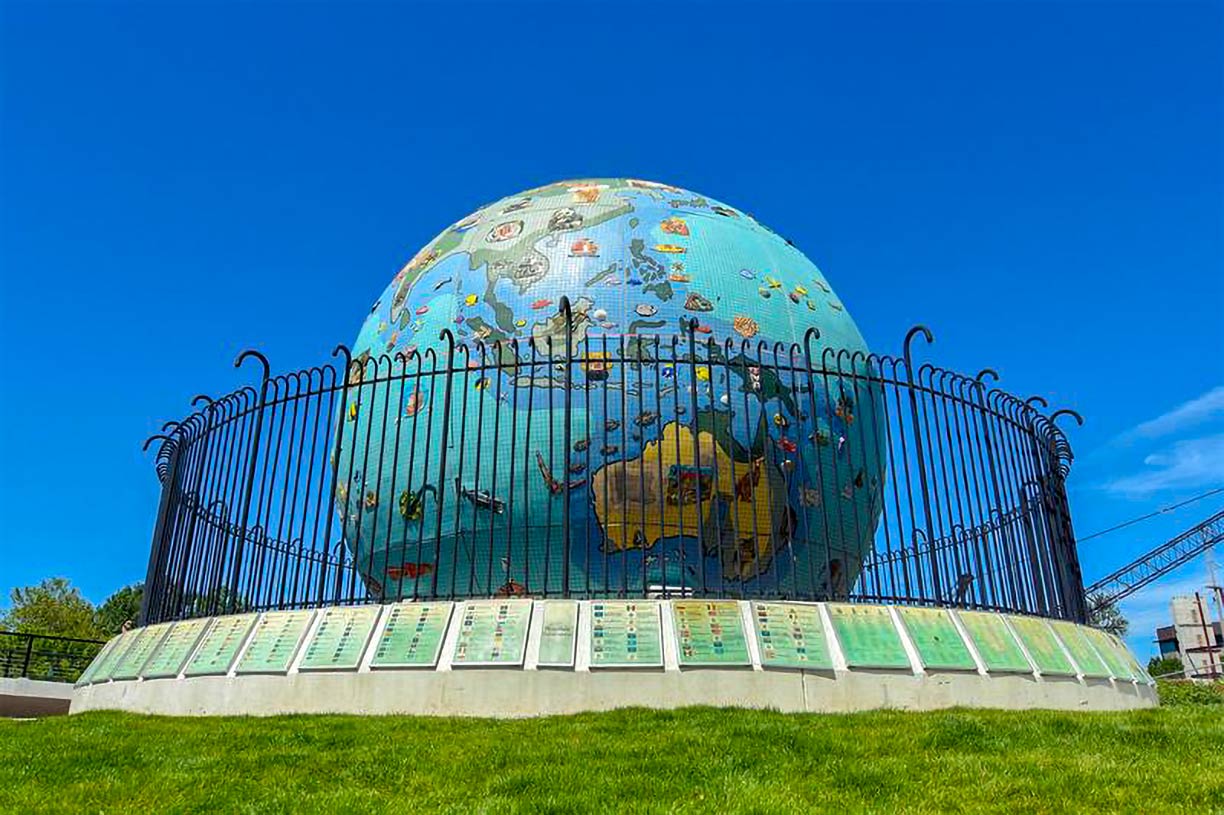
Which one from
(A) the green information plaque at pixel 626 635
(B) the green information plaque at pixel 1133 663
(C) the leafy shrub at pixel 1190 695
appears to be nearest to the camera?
(A) the green information plaque at pixel 626 635

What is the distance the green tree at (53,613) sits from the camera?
35031 mm

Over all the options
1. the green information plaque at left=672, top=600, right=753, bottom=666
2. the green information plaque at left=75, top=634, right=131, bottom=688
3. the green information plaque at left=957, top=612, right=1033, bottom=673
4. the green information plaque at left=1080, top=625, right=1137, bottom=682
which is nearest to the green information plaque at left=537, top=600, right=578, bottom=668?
the green information plaque at left=672, top=600, right=753, bottom=666

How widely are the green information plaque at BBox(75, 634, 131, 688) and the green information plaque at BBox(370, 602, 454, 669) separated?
3.87 metres

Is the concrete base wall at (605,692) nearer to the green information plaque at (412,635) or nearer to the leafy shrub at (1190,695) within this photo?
the green information plaque at (412,635)

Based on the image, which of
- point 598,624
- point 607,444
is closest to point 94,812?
point 598,624

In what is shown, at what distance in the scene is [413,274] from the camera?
48.0ft

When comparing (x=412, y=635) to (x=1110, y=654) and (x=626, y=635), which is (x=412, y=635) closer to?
(x=626, y=635)

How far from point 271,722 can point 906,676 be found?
5.46 metres

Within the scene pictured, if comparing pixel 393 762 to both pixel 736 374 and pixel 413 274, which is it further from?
pixel 413 274

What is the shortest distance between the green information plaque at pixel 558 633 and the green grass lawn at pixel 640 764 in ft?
2.24

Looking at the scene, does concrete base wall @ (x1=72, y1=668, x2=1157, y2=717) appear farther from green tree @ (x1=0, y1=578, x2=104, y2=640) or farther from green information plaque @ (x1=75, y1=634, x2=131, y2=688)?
green tree @ (x1=0, y1=578, x2=104, y2=640)

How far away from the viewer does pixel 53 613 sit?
35.8m

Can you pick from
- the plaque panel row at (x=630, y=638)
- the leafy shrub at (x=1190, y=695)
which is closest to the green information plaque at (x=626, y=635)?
the plaque panel row at (x=630, y=638)

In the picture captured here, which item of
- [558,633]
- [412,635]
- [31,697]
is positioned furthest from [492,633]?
[31,697]
